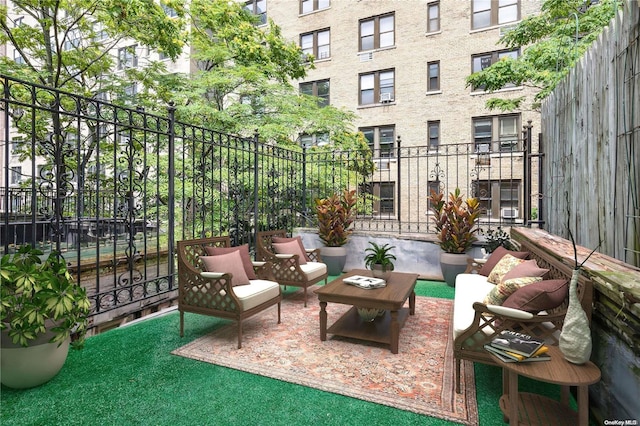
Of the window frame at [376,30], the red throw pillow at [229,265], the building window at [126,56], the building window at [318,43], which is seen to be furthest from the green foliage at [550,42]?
the building window at [318,43]

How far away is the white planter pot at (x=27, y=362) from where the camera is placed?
7.75 ft

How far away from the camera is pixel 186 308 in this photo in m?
3.59

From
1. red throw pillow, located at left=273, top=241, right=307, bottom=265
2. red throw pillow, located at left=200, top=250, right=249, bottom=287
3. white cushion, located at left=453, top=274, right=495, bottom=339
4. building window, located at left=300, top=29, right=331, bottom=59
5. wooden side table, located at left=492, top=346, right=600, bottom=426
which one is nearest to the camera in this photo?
wooden side table, located at left=492, top=346, right=600, bottom=426

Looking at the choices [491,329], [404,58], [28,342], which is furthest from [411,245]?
[404,58]

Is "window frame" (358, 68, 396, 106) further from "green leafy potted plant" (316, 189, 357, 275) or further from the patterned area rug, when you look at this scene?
the patterned area rug

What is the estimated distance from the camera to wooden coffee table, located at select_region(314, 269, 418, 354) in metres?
3.16

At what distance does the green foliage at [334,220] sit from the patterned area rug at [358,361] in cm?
270

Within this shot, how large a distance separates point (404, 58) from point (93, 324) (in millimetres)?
13729

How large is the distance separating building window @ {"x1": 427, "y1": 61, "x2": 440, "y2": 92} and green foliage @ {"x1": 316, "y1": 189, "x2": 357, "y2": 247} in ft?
28.3

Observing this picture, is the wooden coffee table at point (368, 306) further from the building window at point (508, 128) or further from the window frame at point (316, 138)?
the building window at point (508, 128)

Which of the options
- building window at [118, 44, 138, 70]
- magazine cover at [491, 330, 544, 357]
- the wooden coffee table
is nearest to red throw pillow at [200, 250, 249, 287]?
the wooden coffee table

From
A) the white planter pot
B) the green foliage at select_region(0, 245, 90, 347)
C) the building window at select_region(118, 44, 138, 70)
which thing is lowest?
the white planter pot

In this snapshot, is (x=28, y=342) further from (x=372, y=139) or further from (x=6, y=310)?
(x=372, y=139)

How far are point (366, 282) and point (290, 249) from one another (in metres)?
1.78
